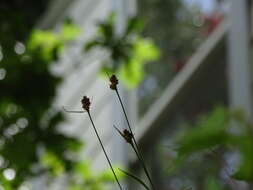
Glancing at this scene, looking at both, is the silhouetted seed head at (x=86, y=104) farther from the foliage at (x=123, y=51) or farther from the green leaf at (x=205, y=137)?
the foliage at (x=123, y=51)

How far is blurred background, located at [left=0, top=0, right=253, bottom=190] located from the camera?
2152mm

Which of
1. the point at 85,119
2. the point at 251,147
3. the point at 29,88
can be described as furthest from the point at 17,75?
the point at 85,119

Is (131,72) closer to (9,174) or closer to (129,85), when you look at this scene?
(129,85)

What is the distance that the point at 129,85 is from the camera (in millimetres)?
2330

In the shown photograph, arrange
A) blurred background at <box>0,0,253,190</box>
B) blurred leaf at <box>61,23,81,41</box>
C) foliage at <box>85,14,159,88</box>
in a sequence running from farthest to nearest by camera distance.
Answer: blurred leaf at <box>61,23,81,41</box> < foliage at <box>85,14,159,88</box> < blurred background at <box>0,0,253,190</box>

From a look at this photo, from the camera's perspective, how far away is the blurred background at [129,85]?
2152 millimetres

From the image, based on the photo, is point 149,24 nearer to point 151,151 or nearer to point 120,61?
point 151,151

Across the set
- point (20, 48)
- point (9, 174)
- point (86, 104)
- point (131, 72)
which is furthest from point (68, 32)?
point (86, 104)

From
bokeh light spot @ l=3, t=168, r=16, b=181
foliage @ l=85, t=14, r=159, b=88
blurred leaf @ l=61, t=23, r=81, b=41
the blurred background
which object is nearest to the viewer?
bokeh light spot @ l=3, t=168, r=16, b=181

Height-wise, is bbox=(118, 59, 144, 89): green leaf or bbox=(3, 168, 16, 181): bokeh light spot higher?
bbox=(118, 59, 144, 89): green leaf

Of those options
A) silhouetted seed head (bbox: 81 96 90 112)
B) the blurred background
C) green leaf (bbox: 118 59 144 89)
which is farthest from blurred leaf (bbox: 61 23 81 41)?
silhouetted seed head (bbox: 81 96 90 112)

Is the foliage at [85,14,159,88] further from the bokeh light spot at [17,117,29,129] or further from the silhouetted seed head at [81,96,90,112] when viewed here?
the silhouetted seed head at [81,96,90,112]

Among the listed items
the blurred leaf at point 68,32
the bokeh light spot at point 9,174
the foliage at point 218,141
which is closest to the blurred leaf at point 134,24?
the blurred leaf at point 68,32

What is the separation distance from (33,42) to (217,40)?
2.92ft
